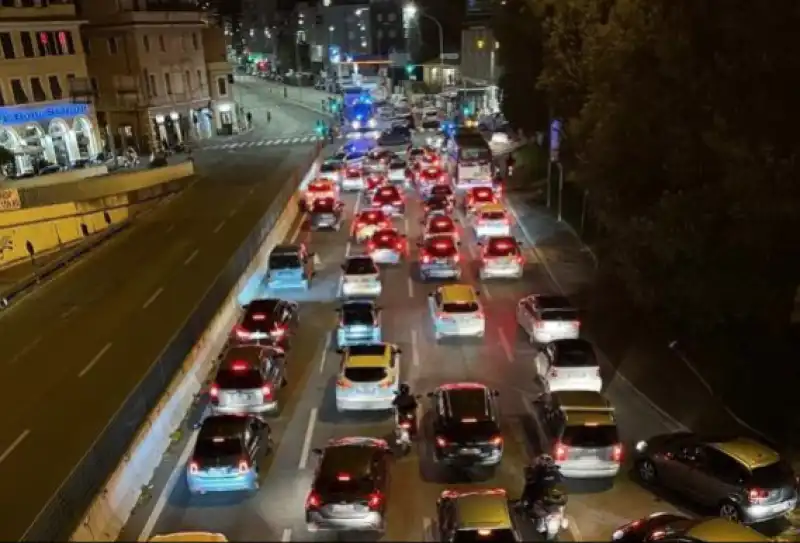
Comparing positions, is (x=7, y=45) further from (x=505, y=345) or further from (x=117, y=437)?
(x=117, y=437)

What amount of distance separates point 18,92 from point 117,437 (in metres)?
43.1

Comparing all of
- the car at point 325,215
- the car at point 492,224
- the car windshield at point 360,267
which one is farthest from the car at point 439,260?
the car at point 325,215

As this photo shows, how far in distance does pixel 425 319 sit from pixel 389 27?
11350cm

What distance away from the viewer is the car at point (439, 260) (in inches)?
1199

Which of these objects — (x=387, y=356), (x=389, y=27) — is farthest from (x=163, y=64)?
(x=389, y=27)

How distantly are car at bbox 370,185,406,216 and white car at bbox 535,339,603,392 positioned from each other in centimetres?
2207

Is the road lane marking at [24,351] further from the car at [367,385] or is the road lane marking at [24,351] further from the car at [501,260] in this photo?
the car at [501,260]

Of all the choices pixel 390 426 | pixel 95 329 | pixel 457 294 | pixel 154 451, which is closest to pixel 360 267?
pixel 457 294

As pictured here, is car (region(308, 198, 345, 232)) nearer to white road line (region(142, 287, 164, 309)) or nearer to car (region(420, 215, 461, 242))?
car (region(420, 215, 461, 242))

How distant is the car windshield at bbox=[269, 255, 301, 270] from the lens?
3019cm

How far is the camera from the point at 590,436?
636 inches

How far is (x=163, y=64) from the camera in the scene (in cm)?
6538

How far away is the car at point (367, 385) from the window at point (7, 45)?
136ft

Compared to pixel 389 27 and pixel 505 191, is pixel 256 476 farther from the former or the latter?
pixel 389 27
